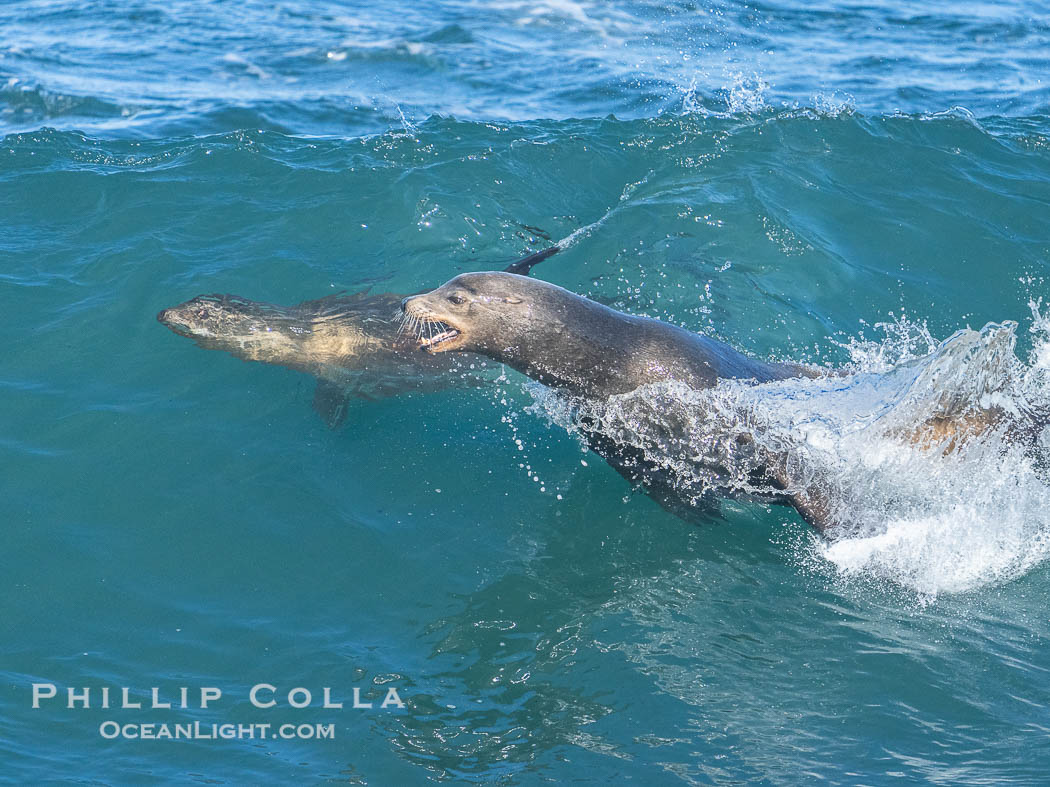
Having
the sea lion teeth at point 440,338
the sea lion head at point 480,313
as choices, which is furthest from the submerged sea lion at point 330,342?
the sea lion teeth at point 440,338

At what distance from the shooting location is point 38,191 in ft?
36.8

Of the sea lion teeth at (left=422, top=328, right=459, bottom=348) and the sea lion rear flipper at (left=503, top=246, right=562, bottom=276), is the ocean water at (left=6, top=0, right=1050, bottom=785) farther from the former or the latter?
the sea lion teeth at (left=422, top=328, right=459, bottom=348)

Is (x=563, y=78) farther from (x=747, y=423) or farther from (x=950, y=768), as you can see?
(x=950, y=768)

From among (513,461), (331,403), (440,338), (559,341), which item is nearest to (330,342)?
(331,403)

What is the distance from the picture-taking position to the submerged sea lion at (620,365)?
7.25 m

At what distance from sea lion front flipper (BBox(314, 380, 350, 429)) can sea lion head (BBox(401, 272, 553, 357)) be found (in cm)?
147

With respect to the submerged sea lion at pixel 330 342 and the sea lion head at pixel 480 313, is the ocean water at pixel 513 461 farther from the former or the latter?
the sea lion head at pixel 480 313

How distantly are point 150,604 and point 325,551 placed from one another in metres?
1.16

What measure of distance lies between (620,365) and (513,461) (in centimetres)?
137

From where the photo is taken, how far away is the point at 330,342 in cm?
916

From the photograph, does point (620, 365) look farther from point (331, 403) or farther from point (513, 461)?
point (331, 403)

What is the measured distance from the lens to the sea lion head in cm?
736

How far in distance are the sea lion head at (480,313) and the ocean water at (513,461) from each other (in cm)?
98

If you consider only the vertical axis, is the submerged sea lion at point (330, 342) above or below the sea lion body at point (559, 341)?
below
